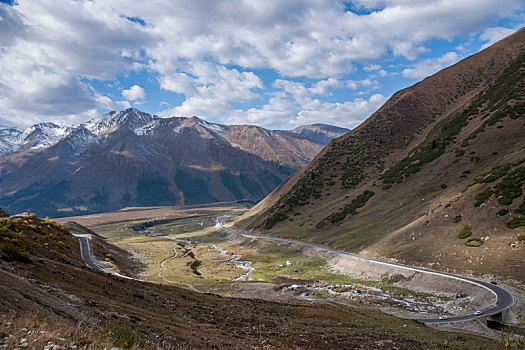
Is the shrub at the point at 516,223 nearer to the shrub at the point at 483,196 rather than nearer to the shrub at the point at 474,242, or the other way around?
the shrub at the point at 474,242

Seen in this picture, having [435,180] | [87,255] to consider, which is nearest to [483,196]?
[435,180]

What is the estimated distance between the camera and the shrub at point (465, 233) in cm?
6297

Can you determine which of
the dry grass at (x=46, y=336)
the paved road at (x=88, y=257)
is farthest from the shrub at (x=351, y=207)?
the dry grass at (x=46, y=336)

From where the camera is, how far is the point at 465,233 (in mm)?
63625

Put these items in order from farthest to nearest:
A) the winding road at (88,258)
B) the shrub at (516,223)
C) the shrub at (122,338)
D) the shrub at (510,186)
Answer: the winding road at (88,258)
the shrub at (510,186)
the shrub at (516,223)
the shrub at (122,338)

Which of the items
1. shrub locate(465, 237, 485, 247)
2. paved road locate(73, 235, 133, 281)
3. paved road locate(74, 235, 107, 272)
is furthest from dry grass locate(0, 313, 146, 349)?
shrub locate(465, 237, 485, 247)

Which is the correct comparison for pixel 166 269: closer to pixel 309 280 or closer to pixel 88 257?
pixel 88 257

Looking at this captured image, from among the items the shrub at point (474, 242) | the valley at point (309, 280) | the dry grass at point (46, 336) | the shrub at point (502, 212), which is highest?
the dry grass at point (46, 336)

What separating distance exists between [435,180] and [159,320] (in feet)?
342

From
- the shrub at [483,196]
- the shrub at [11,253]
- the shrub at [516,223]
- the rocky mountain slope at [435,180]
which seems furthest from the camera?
the shrub at [483,196]

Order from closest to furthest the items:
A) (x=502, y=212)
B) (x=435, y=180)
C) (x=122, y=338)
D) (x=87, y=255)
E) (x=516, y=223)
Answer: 1. (x=122, y=338)
2. (x=516, y=223)
3. (x=502, y=212)
4. (x=87, y=255)
5. (x=435, y=180)

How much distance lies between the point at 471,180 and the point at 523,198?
27.1m

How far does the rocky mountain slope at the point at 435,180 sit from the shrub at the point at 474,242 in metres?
0.23

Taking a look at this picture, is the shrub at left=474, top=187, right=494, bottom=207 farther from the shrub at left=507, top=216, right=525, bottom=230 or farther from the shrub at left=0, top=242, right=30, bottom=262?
the shrub at left=0, top=242, right=30, bottom=262
